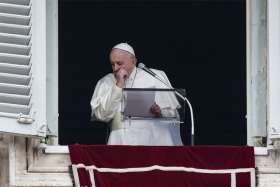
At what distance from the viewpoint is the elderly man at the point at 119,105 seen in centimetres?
1248

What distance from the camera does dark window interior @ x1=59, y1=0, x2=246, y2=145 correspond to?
535 inches

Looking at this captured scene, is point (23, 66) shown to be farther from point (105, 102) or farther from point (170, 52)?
point (170, 52)

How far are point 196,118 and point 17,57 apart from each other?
5.87 feet

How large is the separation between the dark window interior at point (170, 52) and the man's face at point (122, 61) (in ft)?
2.00

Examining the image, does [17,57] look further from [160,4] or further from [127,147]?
[160,4]

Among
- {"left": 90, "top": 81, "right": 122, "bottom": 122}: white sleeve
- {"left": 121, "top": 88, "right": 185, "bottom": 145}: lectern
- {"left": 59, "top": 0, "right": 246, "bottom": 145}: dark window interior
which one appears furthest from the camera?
{"left": 59, "top": 0, "right": 246, "bottom": 145}: dark window interior

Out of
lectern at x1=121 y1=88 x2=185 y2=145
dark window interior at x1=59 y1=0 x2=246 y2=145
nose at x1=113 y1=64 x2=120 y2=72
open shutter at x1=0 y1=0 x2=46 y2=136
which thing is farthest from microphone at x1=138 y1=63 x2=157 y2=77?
open shutter at x1=0 y1=0 x2=46 y2=136

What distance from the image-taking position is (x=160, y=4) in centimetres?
1434

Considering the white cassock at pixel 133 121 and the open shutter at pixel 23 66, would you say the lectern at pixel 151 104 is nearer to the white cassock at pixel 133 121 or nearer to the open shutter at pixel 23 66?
the white cassock at pixel 133 121

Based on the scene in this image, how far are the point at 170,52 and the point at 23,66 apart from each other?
90.9 inches

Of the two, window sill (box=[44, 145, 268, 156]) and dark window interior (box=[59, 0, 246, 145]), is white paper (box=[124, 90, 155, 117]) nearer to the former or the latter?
window sill (box=[44, 145, 268, 156])

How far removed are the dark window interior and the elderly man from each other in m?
0.60

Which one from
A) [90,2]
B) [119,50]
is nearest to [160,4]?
[90,2]

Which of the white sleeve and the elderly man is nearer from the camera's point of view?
the elderly man
